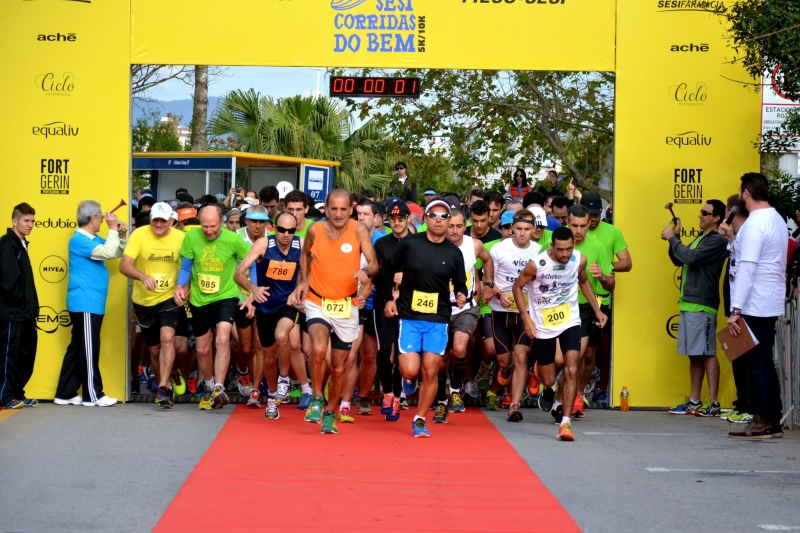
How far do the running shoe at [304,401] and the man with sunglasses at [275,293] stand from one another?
24 cm

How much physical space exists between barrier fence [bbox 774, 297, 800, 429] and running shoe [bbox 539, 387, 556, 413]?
2.27 m

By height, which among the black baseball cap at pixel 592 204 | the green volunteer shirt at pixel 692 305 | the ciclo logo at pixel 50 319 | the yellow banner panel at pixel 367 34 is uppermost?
the yellow banner panel at pixel 367 34

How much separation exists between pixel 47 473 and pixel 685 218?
7.46m

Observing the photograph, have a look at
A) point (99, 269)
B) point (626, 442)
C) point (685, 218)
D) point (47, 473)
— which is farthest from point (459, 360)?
point (47, 473)

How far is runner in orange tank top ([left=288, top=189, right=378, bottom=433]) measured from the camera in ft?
34.0

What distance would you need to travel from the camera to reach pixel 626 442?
1027 cm

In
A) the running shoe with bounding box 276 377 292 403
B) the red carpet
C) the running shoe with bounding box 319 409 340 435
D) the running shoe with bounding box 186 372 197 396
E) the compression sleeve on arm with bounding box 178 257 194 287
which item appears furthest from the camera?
the running shoe with bounding box 186 372 197 396

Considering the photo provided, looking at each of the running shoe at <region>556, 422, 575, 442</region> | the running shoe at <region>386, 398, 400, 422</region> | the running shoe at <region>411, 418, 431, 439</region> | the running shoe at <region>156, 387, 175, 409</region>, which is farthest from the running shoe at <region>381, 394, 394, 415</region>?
the running shoe at <region>156, 387, 175, 409</region>

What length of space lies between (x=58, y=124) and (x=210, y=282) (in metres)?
2.46

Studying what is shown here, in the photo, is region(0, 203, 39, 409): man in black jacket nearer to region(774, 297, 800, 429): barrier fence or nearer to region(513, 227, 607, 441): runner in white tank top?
region(513, 227, 607, 441): runner in white tank top

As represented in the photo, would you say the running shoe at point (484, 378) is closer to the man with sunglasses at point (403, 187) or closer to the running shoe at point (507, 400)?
the running shoe at point (507, 400)

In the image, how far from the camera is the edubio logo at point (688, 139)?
41.1 feet

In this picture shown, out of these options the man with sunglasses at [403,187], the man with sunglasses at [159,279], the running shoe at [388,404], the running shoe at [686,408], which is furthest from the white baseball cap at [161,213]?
the man with sunglasses at [403,187]

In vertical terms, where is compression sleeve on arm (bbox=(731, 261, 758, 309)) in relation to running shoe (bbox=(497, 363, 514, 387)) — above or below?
above
